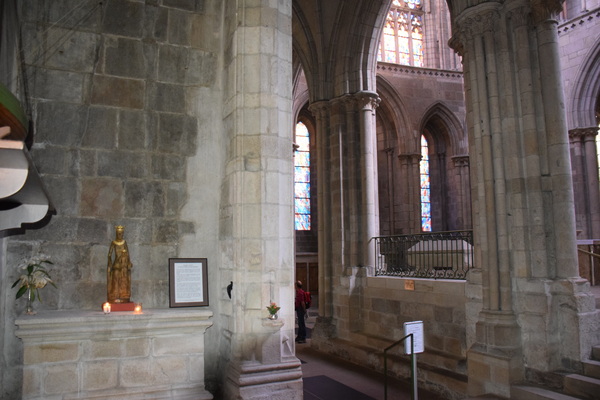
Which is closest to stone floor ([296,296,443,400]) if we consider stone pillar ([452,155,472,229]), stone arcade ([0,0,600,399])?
stone arcade ([0,0,600,399])

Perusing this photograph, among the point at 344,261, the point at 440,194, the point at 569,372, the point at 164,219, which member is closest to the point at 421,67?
the point at 440,194

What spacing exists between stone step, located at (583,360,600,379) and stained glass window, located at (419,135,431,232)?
44.0 feet

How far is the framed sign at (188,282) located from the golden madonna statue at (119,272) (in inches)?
19.1

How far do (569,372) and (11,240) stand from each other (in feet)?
22.8

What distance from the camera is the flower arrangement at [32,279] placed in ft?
15.5

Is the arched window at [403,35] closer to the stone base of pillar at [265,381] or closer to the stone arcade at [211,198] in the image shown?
the stone arcade at [211,198]

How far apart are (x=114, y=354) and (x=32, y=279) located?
1.05 meters

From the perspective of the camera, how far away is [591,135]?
15.5m

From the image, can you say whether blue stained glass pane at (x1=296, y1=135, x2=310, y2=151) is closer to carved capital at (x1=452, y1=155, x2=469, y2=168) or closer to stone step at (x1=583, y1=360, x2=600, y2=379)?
carved capital at (x1=452, y1=155, x2=469, y2=168)

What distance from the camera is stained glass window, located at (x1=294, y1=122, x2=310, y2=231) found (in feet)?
66.9

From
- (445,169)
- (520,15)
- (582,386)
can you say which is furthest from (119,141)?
(445,169)

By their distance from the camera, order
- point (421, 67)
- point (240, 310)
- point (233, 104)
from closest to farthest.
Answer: point (240, 310), point (233, 104), point (421, 67)

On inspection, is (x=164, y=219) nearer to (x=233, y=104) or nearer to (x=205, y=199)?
(x=205, y=199)

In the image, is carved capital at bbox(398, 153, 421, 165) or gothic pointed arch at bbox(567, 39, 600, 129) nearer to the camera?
gothic pointed arch at bbox(567, 39, 600, 129)
